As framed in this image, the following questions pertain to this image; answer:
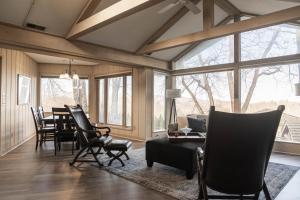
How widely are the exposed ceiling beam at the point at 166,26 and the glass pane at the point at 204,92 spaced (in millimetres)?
1850

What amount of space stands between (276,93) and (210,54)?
6.71ft

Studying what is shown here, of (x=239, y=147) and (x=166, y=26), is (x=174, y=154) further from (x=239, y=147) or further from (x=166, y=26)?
(x=166, y=26)

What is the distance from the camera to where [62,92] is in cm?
850

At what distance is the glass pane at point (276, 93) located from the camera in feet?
17.1

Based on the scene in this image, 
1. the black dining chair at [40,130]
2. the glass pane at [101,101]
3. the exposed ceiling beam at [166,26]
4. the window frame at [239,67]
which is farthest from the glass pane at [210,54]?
the black dining chair at [40,130]

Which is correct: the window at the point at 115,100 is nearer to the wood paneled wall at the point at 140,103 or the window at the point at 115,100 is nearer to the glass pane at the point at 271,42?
the wood paneled wall at the point at 140,103

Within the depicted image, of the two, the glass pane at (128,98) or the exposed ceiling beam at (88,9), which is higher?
the exposed ceiling beam at (88,9)

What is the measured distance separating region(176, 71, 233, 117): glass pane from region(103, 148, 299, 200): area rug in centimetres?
242

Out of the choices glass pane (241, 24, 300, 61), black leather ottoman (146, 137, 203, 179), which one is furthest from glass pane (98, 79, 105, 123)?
glass pane (241, 24, 300, 61)

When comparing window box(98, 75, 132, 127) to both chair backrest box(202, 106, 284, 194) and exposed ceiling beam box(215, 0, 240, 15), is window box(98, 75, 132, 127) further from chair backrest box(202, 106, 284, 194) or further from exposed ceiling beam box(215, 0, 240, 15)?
chair backrest box(202, 106, 284, 194)

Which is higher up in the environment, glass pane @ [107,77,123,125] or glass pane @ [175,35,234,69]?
glass pane @ [175,35,234,69]

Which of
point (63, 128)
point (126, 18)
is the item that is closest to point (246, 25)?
point (126, 18)

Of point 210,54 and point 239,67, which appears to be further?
point 210,54

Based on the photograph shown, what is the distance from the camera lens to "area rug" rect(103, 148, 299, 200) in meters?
2.97
